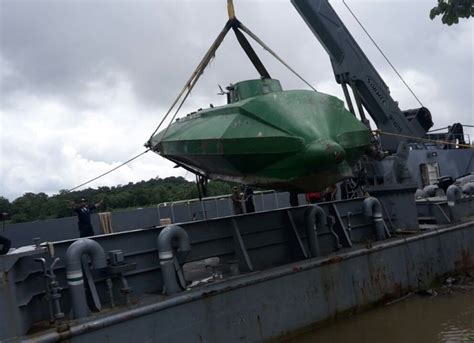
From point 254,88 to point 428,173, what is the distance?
32.0ft

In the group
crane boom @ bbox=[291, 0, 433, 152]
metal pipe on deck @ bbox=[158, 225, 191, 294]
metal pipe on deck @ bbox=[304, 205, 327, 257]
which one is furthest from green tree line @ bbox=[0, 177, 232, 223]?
metal pipe on deck @ bbox=[158, 225, 191, 294]

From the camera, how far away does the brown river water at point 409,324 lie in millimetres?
6219

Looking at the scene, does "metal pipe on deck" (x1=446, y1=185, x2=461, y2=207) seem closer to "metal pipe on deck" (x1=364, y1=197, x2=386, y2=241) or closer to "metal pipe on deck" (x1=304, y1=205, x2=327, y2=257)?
"metal pipe on deck" (x1=364, y1=197, x2=386, y2=241)

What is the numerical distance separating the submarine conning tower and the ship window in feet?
30.1

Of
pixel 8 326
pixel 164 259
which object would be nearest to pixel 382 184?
pixel 164 259

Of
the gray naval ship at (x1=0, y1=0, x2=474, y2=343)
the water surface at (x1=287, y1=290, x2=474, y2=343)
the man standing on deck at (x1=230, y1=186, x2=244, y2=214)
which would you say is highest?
the man standing on deck at (x1=230, y1=186, x2=244, y2=214)

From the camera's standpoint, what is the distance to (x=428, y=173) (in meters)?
14.7

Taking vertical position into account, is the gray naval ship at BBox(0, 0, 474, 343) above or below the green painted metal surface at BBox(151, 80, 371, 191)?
below

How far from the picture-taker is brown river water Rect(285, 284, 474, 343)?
6.22 metres

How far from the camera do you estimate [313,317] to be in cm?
655

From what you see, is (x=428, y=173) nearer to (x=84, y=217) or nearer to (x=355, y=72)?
(x=355, y=72)

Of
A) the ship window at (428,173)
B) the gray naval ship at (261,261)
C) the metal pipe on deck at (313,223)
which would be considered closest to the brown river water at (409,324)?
the gray naval ship at (261,261)

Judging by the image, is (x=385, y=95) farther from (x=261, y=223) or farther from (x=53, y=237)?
(x=53, y=237)

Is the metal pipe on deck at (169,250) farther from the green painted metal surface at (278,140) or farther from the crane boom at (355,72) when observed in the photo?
the crane boom at (355,72)
